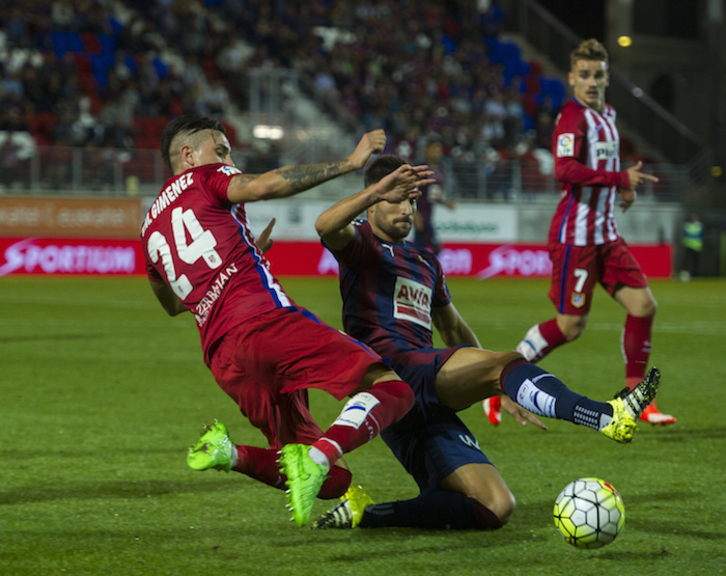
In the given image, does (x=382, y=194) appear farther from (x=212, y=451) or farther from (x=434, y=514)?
(x=434, y=514)

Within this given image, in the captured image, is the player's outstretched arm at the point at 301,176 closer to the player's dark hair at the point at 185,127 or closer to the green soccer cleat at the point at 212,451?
the player's dark hair at the point at 185,127

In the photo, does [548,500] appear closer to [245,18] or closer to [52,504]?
[52,504]

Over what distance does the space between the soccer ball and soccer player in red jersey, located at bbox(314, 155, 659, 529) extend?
255 millimetres

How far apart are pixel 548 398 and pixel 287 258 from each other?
17.4 m

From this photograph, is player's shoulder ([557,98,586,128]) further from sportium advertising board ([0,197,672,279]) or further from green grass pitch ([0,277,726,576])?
sportium advertising board ([0,197,672,279])

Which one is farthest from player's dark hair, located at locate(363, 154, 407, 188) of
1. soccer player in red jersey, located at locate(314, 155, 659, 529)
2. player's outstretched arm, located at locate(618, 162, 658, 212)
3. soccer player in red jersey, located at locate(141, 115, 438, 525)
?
player's outstretched arm, located at locate(618, 162, 658, 212)

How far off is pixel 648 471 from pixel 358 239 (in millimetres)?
1857

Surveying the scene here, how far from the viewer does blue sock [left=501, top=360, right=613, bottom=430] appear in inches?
117

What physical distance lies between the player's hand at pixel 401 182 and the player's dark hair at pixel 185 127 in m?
0.83

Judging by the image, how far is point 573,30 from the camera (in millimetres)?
32281

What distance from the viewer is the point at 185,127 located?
137 inches

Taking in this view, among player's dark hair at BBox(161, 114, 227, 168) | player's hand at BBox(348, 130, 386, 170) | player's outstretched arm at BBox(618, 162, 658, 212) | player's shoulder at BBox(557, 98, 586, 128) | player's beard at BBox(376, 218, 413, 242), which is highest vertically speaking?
player's shoulder at BBox(557, 98, 586, 128)

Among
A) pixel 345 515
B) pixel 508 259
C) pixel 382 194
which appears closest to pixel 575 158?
pixel 382 194

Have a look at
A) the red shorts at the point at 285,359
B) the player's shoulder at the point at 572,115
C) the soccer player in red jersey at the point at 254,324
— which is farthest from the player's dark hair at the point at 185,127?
the player's shoulder at the point at 572,115
